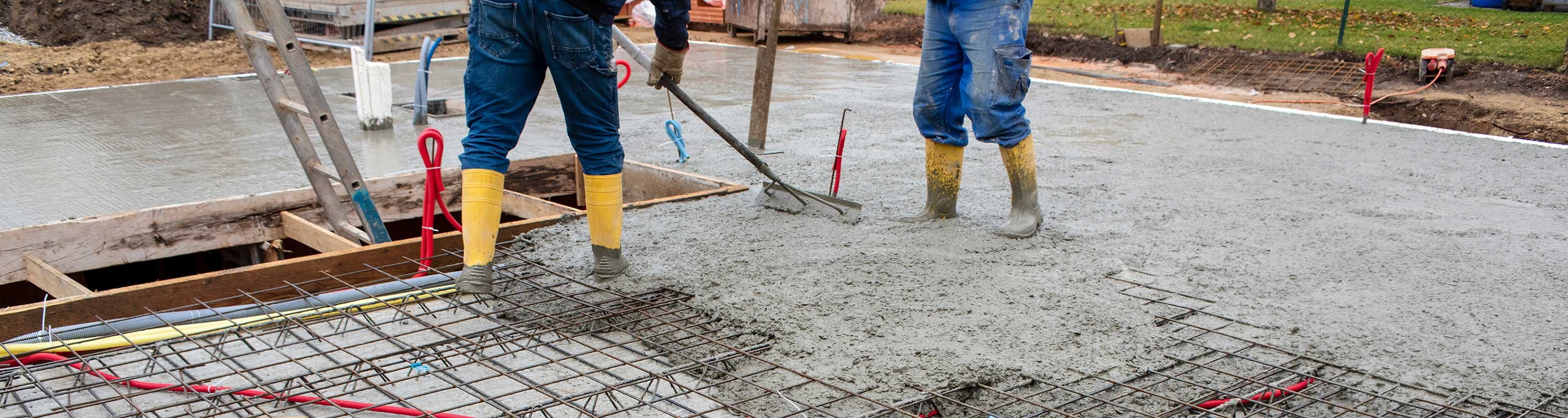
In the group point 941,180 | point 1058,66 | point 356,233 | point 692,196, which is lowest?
point 356,233

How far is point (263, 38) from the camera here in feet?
11.8

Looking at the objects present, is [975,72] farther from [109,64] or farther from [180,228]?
[109,64]

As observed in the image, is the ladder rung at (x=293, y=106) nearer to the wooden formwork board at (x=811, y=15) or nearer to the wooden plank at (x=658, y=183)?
the wooden plank at (x=658, y=183)

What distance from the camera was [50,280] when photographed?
330 centimetres

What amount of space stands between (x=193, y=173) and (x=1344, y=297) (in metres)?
4.50

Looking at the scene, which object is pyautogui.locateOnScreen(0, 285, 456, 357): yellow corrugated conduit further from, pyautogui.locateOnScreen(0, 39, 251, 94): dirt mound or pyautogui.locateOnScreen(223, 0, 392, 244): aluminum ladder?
pyautogui.locateOnScreen(0, 39, 251, 94): dirt mound

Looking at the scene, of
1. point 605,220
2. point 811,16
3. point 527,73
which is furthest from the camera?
point 811,16

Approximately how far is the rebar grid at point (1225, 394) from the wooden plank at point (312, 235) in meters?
2.18

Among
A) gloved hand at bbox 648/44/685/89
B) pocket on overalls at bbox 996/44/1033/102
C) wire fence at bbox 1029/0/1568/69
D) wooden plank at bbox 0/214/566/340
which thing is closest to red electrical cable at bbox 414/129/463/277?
wooden plank at bbox 0/214/566/340

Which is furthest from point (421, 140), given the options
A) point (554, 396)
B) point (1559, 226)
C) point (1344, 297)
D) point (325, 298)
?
point (1559, 226)

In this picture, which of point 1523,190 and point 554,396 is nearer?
point 554,396

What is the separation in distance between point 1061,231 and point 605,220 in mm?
1670

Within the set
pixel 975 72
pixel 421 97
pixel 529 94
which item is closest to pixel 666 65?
pixel 529 94

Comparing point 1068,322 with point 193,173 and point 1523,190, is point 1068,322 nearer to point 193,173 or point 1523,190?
point 1523,190
